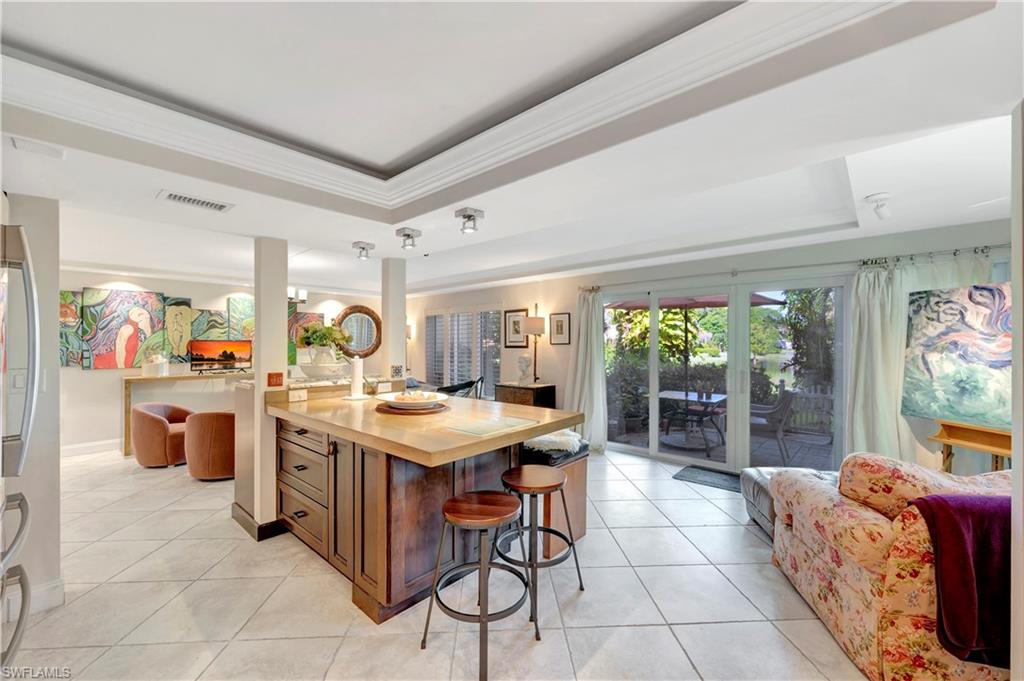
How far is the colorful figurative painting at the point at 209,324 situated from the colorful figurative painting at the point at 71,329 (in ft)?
3.66

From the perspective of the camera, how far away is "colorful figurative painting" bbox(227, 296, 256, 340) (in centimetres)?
611

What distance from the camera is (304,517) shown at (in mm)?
2701

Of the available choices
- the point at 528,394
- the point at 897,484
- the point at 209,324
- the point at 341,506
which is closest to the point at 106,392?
the point at 209,324

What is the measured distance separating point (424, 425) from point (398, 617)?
96cm

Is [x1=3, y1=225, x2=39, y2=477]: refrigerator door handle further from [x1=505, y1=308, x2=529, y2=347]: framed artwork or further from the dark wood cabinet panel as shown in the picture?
[x1=505, y1=308, x2=529, y2=347]: framed artwork

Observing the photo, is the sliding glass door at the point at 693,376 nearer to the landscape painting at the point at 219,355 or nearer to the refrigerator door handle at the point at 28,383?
the refrigerator door handle at the point at 28,383

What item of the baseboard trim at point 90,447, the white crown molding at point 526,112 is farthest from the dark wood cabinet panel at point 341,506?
the baseboard trim at point 90,447

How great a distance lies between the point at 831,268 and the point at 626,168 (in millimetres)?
3047

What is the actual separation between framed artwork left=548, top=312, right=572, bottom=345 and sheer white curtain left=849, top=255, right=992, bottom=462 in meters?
3.15

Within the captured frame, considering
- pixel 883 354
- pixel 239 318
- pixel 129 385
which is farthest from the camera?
pixel 239 318

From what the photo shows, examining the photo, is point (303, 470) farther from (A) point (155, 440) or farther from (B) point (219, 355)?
(B) point (219, 355)

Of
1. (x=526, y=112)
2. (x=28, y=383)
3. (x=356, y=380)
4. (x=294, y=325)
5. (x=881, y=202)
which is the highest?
(x=526, y=112)

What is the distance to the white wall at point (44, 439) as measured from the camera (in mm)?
2055

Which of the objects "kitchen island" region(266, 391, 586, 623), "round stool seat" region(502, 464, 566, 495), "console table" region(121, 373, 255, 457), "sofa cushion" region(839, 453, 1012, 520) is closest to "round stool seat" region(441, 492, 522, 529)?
"round stool seat" region(502, 464, 566, 495)
